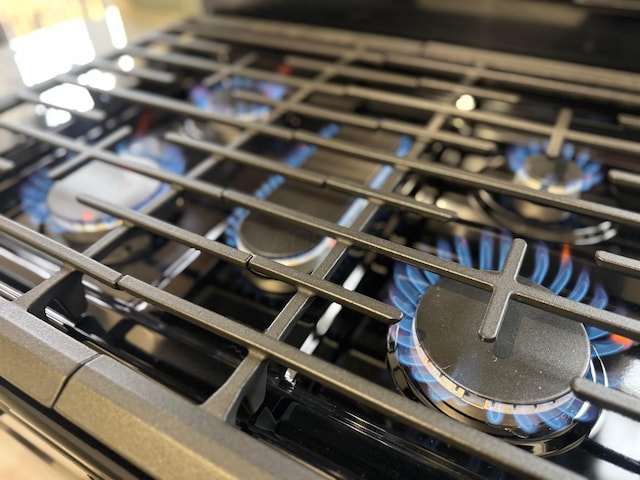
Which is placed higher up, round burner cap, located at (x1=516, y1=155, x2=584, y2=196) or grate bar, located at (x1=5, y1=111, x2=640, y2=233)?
grate bar, located at (x1=5, y1=111, x2=640, y2=233)

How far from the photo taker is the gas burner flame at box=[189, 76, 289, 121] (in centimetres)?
74

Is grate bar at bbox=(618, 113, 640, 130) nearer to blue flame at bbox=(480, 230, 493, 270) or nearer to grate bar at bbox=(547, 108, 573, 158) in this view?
grate bar at bbox=(547, 108, 573, 158)

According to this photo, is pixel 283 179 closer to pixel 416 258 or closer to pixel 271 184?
pixel 271 184

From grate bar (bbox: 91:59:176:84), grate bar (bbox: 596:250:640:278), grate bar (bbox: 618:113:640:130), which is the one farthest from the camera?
grate bar (bbox: 91:59:176:84)

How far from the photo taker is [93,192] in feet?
1.90

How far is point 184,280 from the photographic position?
0.50m

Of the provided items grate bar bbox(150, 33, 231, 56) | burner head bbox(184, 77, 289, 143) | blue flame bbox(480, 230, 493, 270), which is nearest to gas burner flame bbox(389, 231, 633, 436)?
blue flame bbox(480, 230, 493, 270)

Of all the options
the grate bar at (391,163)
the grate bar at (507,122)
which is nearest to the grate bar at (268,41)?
the grate bar at (507,122)

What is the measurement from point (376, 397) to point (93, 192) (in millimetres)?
415

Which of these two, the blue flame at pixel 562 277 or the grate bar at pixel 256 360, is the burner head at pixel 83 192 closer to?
the grate bar at pixel 256 360

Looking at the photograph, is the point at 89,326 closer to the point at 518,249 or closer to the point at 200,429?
the point at 200,429

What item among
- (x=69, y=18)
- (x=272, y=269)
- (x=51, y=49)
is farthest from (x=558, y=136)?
(x=69, y=18)

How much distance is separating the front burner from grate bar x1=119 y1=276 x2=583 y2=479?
0.18 ft

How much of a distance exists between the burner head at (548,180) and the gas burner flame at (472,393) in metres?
0.05
